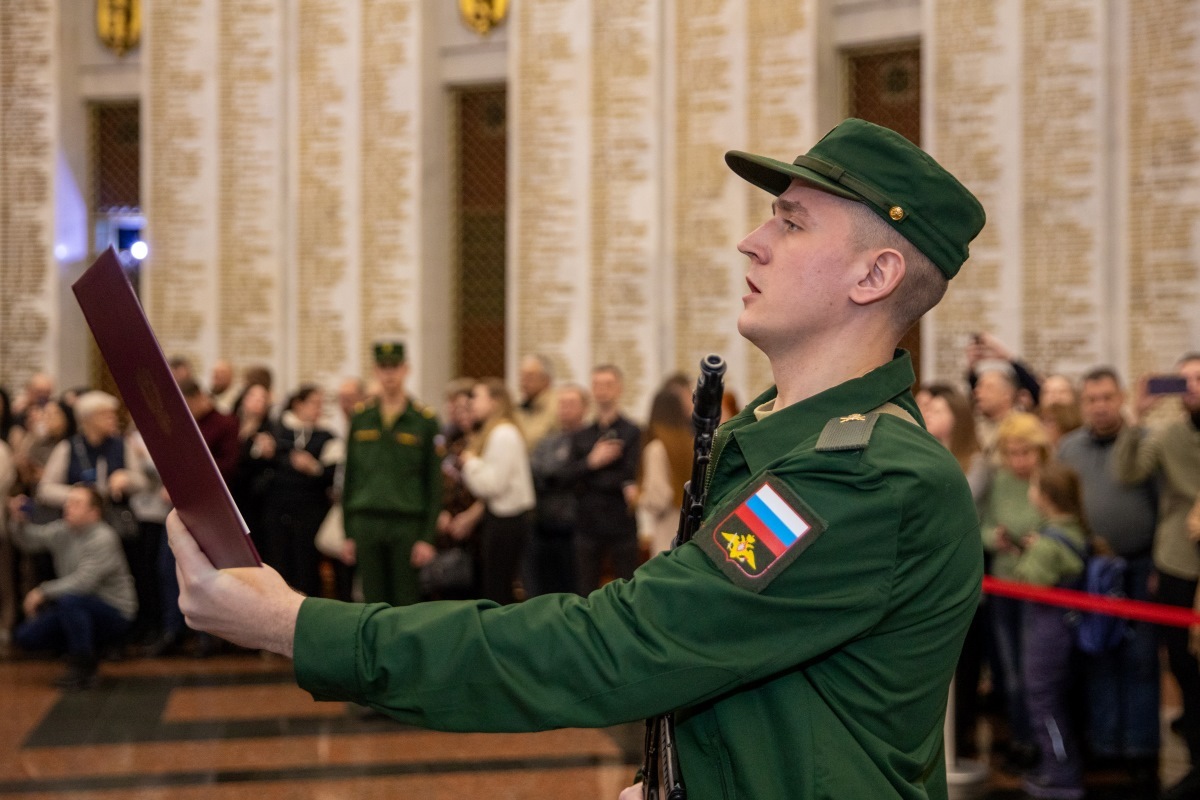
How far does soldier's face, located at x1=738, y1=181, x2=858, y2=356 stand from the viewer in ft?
6.82

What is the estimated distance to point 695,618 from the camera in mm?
1832

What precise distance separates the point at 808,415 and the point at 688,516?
0.23 metres

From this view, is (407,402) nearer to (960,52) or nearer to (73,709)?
(73,709)

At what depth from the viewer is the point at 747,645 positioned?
1.83 metres

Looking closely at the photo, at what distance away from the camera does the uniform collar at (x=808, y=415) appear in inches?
80.3

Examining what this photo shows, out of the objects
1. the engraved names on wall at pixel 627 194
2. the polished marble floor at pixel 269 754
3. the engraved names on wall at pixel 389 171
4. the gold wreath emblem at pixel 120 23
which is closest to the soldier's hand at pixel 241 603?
the polished marble floor at pixel 269 754

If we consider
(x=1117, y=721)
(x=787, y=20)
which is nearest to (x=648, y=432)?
(x=1117, y=721)

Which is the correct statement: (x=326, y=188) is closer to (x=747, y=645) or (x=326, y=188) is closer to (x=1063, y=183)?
(x=1063, y=183)

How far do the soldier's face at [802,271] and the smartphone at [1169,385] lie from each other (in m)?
5.40

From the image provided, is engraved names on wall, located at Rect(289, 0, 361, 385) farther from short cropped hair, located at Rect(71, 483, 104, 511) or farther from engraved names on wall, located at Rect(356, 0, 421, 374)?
short cropped hair, located at Rect(71, 483, 104, 511)

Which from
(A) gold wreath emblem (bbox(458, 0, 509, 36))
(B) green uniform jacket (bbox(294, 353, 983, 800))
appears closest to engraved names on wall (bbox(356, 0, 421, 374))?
(A) gold wreath emblem (bbox(458, 0, 509, 36))

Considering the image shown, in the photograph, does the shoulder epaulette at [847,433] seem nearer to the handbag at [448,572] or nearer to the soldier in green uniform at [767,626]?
the soldier in green uniform at [767,626]

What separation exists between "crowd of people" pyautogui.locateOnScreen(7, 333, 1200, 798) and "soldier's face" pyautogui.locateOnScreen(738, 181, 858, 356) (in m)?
4.26

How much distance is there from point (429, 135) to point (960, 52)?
5.70m
